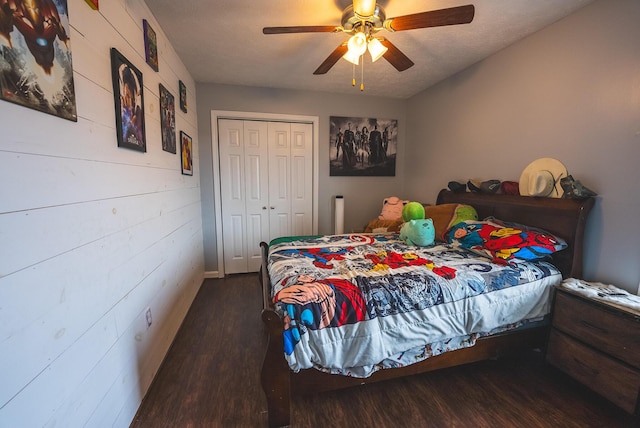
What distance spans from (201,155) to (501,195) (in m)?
3.33

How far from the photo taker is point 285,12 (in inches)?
70.9

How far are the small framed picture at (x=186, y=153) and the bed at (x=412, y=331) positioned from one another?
1188 millimetres

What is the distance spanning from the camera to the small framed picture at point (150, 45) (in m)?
1.67

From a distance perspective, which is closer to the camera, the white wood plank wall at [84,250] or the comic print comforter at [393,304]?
the white wood plank wall at [84,250]

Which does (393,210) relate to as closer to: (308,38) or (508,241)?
(508,241)

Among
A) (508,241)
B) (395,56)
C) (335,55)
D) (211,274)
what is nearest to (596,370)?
(508,241)

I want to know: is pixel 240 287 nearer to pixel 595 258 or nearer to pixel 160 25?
pixel 160 25

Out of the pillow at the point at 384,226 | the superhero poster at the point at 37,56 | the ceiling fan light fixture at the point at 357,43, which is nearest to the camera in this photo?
the superhero poster at the point at 37,56

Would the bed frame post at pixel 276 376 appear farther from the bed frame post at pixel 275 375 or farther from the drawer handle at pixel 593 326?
the drawer handle at pixel 593 326

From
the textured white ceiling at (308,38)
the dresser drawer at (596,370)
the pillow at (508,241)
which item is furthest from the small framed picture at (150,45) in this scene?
the dresser drawer at (596,370)

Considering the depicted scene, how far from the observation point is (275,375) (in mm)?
1278

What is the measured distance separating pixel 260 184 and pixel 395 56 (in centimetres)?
222

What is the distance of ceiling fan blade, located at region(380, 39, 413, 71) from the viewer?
5.64 feet

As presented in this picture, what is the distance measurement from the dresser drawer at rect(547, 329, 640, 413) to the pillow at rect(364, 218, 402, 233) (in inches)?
63.6
